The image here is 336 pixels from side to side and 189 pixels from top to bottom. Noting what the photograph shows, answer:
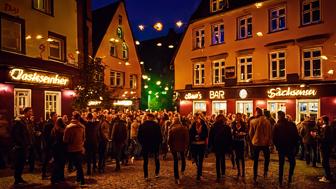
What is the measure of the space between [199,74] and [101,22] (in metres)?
10.5

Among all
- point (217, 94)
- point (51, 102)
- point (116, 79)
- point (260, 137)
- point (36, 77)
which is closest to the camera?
point (260, 137)

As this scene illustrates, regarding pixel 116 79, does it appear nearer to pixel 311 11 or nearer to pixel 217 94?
pixel 217 94

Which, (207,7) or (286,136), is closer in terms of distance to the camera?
(286,136)

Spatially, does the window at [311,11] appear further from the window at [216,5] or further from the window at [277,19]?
the window at [216,5]

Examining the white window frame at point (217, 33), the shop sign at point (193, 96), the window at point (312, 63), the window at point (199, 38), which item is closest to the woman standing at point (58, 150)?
the window at point (312, 63)

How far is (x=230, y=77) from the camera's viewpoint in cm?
2541

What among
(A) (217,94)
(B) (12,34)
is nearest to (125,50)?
(A) (217,94)

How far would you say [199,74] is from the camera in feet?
92.8

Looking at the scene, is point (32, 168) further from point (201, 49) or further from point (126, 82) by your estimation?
point (126, 82)

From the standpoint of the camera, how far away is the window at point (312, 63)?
20.6 metres

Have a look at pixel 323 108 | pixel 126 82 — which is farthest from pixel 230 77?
pixel 126 82

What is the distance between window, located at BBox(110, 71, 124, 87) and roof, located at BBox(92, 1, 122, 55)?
10.6ft

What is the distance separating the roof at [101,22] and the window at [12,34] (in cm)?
1205

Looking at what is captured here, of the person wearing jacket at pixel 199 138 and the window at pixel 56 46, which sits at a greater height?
the window at pixel 56 46
